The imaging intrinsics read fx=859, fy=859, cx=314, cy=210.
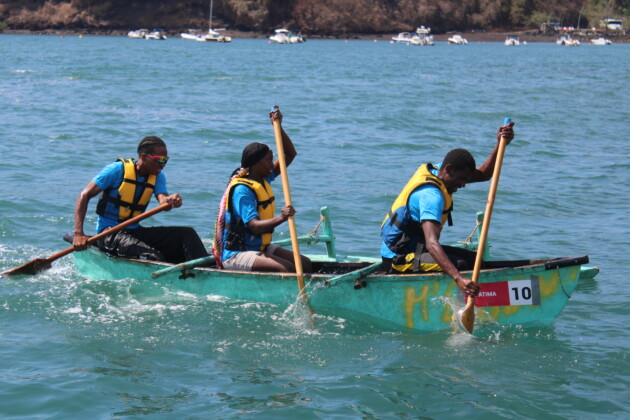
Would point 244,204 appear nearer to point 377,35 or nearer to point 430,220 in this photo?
point 430,220

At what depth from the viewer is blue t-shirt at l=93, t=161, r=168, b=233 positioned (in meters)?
9.27

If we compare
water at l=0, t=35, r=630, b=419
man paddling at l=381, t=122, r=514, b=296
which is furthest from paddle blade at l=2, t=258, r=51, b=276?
man paddling at l=381, t=122, r=514, b=296

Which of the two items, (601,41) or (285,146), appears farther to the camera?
(601,41)

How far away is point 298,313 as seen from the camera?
29.0ft

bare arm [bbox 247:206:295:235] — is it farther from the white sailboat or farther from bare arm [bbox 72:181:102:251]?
the white sailboat

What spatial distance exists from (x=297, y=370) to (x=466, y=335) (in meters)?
1.73

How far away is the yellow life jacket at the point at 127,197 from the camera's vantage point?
9.39m

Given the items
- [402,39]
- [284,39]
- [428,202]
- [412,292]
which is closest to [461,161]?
[428,202]

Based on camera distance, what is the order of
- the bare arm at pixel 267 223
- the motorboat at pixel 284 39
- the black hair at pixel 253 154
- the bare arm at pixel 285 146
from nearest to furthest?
the bare arm at pixel 267 223 → the black hair at pixel 253 154 → the bare arm at pixel 285 146 → the motorboat at pixel 284 39

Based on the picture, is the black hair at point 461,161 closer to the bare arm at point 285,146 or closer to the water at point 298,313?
the water at point 298,313

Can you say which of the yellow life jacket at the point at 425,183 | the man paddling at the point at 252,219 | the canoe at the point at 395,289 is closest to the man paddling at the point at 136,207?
the canoe at the point at 395,289

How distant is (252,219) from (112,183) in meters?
1.84

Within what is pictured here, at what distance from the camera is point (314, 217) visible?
46.9 feet

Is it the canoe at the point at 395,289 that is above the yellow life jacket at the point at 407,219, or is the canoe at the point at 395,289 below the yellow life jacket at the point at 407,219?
below
